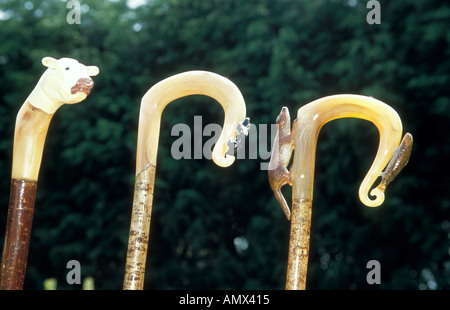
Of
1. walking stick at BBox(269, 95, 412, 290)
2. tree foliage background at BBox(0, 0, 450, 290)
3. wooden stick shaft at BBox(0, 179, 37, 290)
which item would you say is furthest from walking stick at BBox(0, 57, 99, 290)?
tree foliage background at BBox(0, 0, 450, 290)

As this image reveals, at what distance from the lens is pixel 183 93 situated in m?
1.93

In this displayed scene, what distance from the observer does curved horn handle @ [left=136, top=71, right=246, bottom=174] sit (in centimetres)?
184

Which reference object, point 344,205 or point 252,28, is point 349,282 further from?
point 252,28

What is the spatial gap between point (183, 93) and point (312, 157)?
46 cm

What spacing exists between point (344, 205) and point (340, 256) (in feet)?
1.18

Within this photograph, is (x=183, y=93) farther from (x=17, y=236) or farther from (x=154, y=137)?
(x=17, y=236)

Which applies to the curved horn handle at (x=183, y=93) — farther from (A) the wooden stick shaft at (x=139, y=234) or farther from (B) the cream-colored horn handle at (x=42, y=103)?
(B) the cream-colored horn handle at (x=42, y=103)

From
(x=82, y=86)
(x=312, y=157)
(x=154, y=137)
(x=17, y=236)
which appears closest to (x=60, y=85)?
(x=82, y=86)

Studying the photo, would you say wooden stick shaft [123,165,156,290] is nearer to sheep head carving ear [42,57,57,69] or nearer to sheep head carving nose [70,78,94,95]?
sheep head carving nose [70,78,94,95]

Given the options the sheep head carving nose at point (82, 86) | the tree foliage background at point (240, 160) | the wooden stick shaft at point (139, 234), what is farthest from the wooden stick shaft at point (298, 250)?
the tree foliage background at point (240, 160)

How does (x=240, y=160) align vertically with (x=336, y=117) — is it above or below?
above

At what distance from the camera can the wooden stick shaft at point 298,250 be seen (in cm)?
180

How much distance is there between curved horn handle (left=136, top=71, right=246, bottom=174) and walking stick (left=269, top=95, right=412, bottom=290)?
167 millimetres
